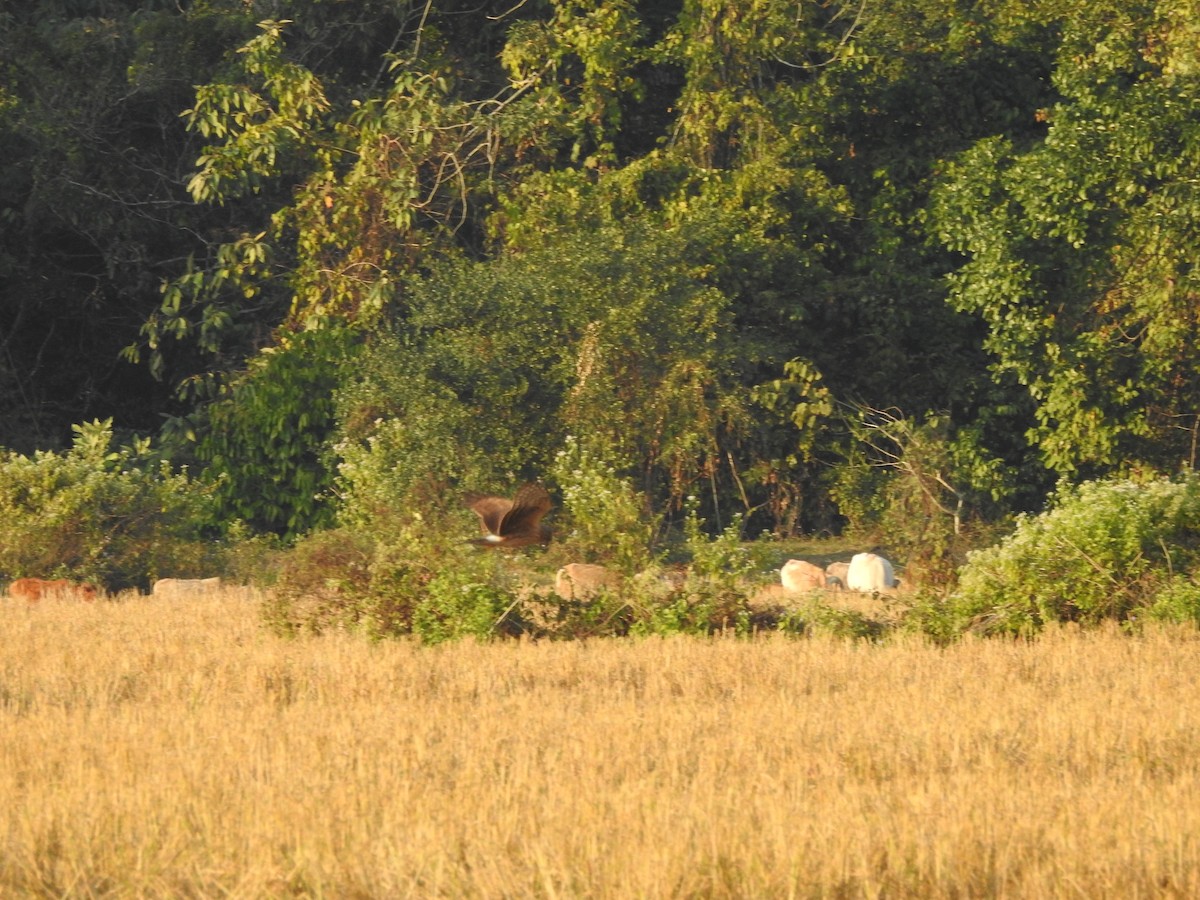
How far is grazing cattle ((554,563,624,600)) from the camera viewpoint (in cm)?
1035

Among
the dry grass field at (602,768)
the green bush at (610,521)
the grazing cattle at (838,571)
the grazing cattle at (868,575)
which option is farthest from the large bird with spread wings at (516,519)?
the grazing cattle at (838,571)

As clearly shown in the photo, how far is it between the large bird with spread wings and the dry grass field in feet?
4.06

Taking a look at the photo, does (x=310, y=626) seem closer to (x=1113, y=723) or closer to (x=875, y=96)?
(x=1113, y=723)

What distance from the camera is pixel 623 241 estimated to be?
55.1ft

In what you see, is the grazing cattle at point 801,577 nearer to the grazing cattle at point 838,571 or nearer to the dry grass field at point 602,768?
the grazing cattle at point 838,571

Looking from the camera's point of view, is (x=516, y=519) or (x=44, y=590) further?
(x=44, y=590)

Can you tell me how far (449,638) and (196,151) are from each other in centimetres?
1221

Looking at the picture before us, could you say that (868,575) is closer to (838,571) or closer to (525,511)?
(838,571)

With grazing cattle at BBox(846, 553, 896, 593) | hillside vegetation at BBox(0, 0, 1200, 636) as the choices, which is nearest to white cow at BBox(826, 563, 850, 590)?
grazing cattle at BBox(846, 553, 896, 593)

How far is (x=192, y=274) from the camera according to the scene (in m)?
19.6

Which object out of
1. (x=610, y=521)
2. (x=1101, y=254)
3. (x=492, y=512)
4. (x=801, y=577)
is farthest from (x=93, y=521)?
(x=1101, y=254)

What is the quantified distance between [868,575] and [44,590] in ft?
20.1

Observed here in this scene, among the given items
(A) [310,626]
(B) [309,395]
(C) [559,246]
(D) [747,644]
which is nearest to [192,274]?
(B) [309,395]

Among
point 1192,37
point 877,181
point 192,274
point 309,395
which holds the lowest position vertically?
point 309,395
